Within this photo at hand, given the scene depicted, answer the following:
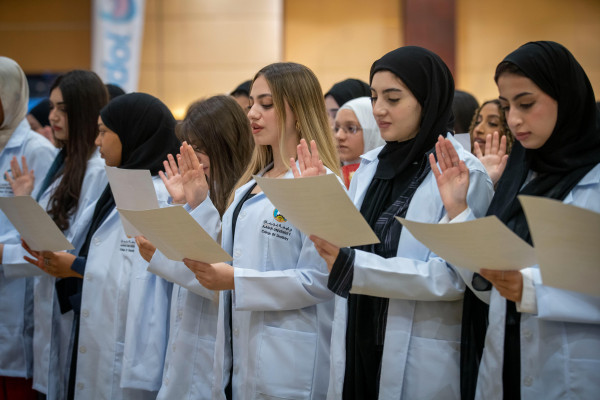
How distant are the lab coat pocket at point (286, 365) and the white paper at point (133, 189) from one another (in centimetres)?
73

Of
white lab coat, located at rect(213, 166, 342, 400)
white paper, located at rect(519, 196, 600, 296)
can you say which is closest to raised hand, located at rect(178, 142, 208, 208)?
white lab coat, located at rect(213, 166, 342, 400)

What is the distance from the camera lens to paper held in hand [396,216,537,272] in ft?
5.05

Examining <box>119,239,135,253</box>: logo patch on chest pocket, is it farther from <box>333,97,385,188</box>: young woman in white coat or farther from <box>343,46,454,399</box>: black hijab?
<box>343,46,454,399</box>: black hijab

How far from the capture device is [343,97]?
4.04m

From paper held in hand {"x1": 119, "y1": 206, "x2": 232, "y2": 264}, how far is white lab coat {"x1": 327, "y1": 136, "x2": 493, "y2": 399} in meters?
0.46

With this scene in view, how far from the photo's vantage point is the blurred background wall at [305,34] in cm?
829

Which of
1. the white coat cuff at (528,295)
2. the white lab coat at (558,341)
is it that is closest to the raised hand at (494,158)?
the white lab coat at (558,341)

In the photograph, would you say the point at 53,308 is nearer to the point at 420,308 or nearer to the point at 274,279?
the point at 274,279

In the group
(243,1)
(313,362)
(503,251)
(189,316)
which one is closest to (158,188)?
(189,316)

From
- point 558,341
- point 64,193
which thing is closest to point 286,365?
point 558,341

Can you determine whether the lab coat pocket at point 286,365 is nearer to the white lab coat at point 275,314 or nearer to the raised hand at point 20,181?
the white lab coat at point 275,314

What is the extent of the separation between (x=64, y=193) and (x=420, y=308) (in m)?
2.08

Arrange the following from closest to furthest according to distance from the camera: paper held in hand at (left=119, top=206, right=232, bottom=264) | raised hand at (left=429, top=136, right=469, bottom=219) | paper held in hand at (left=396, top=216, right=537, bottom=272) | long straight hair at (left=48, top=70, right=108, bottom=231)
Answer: paper held in hand at (left=396, top=216, right=537, bottom=272), raised hand at (left=429, top=136, right=469, bottom=219), paper held in hand at (left=119, top=206, right=232, bottom=264), long straight hair at (left=48, top=70, right=108, bottom=231)

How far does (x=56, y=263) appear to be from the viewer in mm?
3049
